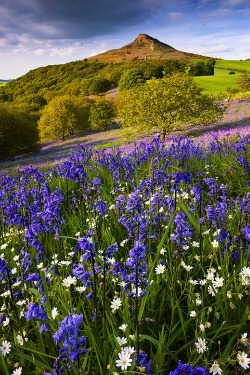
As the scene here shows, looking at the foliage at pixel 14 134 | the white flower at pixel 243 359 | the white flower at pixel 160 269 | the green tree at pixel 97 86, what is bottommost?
the white flower at pixel 243 359

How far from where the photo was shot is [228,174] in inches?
250

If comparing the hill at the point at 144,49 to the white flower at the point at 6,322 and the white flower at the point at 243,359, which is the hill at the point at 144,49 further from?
the white flower at the point at 243,359

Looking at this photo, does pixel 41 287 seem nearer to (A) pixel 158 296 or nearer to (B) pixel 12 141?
(A) pixel 158 296

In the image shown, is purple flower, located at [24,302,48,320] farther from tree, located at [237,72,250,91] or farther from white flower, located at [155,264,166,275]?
tree, located at [237,72,250,91]

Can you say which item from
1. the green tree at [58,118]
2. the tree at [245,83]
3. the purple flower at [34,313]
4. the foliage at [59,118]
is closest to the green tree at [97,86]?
the foliage at [59,118]

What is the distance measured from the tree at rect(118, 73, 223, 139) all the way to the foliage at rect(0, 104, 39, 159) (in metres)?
15.9

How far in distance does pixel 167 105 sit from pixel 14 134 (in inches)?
753

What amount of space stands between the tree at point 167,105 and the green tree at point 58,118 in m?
20.3

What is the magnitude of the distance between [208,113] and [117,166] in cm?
1725

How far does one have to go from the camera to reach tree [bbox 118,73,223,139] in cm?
2191

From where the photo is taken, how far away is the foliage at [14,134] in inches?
1355

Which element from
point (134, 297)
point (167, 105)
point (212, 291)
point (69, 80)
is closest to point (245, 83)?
point (167, 105)

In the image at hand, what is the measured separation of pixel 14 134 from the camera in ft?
115

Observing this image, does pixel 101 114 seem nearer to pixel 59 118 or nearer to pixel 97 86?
pixel 59 118
